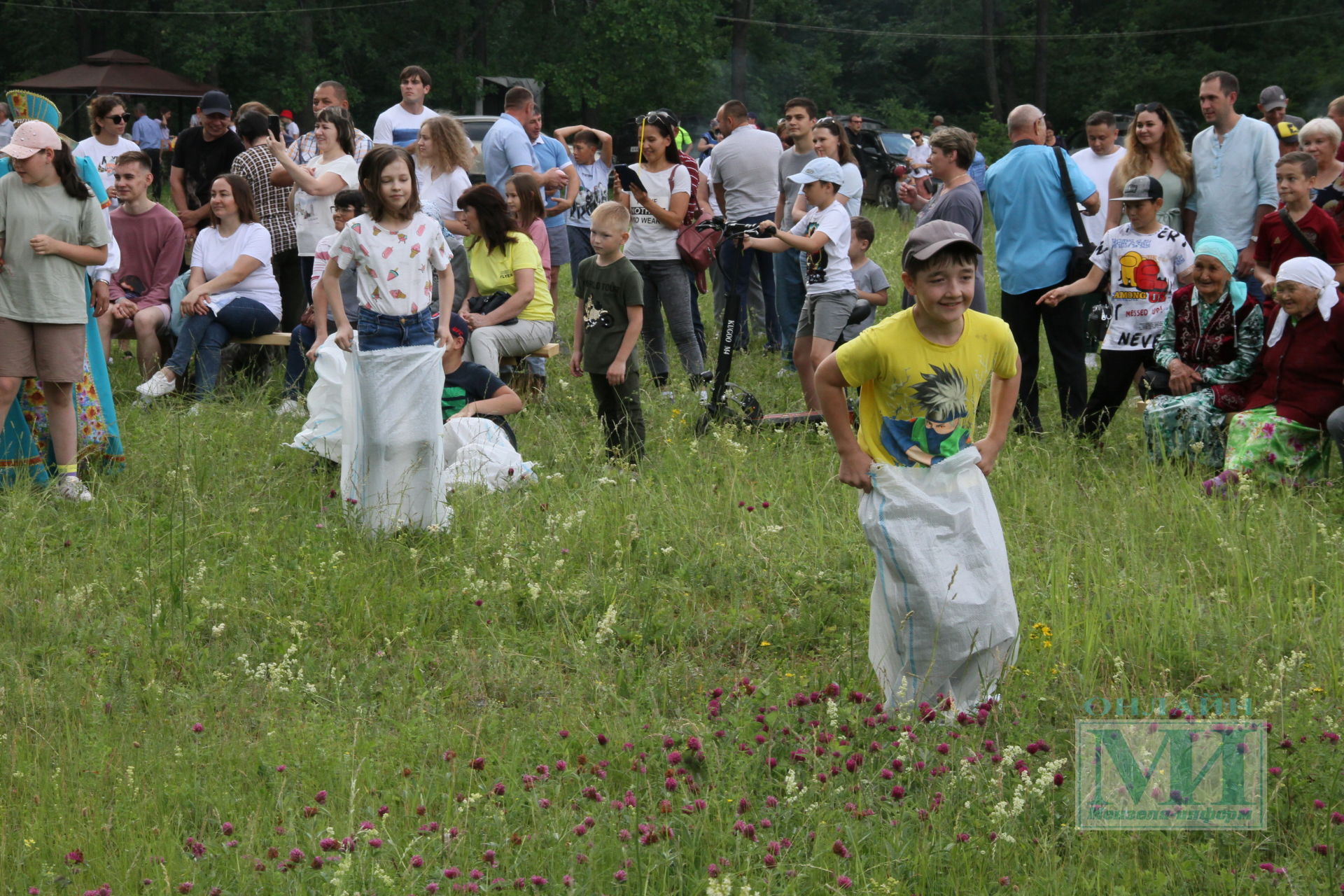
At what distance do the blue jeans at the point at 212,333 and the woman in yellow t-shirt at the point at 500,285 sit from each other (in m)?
1.66

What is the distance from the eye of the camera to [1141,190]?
748 centimetres

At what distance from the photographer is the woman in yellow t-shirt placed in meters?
8.47

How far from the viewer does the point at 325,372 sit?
293 inches

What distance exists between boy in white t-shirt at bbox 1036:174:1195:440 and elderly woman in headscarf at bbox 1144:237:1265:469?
0.19m

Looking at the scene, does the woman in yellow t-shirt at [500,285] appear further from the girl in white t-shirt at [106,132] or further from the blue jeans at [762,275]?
the girl in white t-shirt at [106,132]

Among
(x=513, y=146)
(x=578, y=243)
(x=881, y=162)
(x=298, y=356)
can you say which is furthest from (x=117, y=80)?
(x=298, y=356)

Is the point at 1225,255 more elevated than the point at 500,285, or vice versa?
the point at 1225,255

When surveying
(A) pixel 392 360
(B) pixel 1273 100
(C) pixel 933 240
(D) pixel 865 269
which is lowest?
(D) pixel 865 269

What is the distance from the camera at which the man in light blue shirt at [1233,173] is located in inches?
330

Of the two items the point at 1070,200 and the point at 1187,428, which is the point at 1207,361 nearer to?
the point at 1187,428

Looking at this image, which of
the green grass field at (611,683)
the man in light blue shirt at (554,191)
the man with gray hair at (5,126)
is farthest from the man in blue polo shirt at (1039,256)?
the man with gray hair at (5,126)

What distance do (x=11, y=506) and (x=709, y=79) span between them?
3928 cm

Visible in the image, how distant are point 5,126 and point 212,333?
1103cm

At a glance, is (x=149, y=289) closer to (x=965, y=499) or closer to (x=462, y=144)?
(x=462, y=144)
